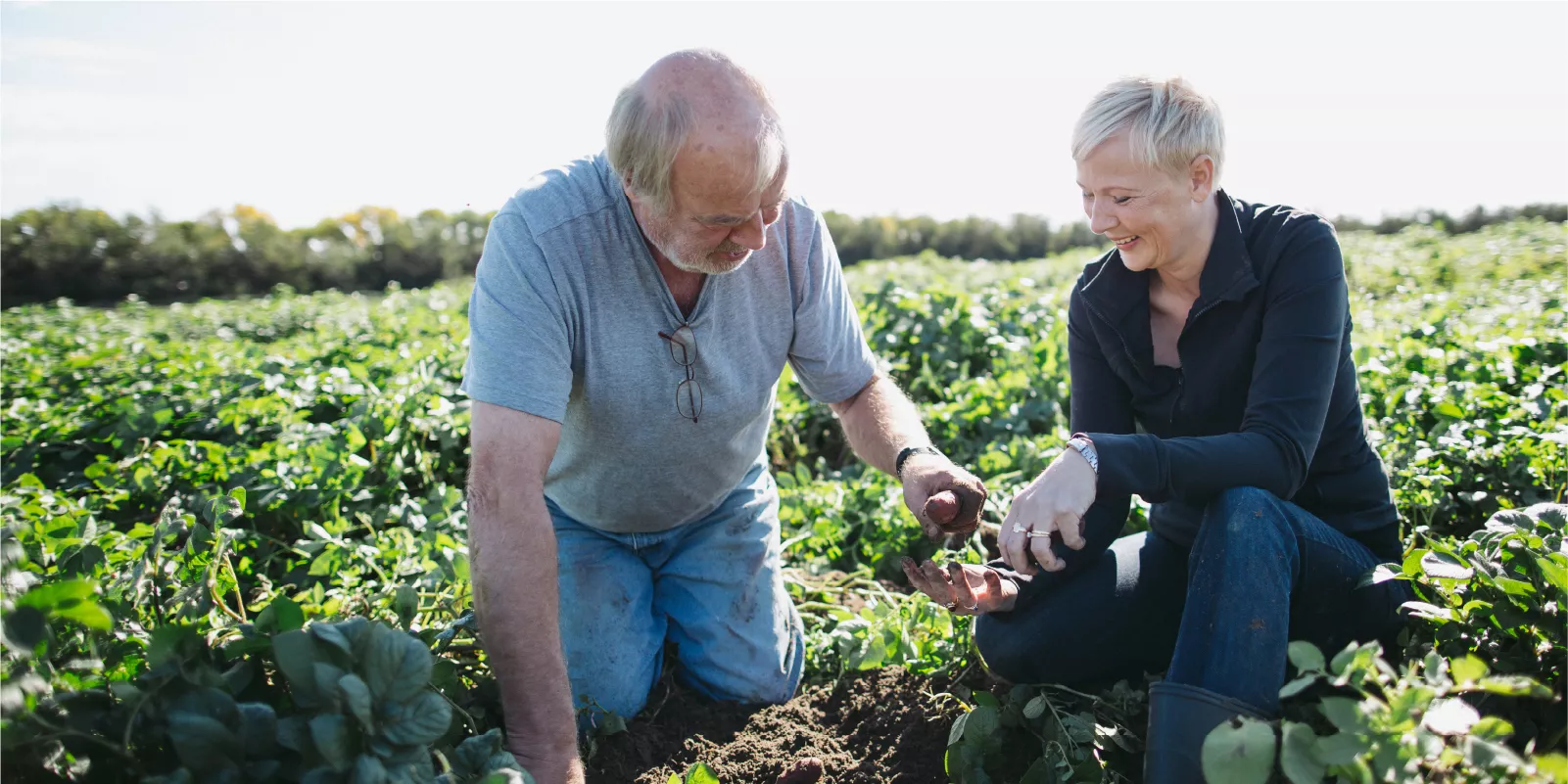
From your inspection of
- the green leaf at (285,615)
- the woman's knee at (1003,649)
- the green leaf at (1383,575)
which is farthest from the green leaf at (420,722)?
the green leaf at (1383,575)

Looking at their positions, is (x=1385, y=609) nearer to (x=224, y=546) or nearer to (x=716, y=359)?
(x=716, y=359)

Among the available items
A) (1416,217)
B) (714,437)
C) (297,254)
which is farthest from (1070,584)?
(1416,217)

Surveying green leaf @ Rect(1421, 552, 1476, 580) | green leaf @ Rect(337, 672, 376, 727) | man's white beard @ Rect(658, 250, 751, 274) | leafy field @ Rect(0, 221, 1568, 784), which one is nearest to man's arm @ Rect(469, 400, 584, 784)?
leafy field @ Rect(0, 221, 1568, 784)

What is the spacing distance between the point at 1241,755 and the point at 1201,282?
102 centimetres

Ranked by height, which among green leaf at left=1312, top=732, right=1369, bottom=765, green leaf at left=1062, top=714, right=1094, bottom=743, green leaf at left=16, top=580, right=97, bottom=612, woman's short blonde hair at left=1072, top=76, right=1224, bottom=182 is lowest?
green leaf at left=1062, top=714, right=1094, bottom=743

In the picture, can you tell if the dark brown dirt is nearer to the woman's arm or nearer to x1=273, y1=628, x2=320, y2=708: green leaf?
the woman's arm

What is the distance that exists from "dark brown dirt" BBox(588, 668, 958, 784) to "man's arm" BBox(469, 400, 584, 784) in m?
0.45

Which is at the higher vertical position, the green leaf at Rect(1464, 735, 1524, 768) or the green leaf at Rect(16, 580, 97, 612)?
the green leaf at Rect(16, 580, 97, 612)

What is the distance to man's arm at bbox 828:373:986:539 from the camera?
2115 mm

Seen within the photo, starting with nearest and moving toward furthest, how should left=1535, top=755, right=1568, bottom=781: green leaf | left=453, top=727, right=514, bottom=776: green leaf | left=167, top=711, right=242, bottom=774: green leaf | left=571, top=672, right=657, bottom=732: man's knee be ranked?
left=1535, top=755, right=1568, bottom=781: green leaf < left=167, top=711, right=242, bottom=774: green leaf < left=453, top=727, right=514, bottom=776: green leaf < left=571, top=672, right=657, bottom=732: man's knee

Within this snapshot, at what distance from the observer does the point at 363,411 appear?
12.5ft

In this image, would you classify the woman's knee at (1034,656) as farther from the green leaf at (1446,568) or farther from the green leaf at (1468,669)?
the green leaf at (1468,669)

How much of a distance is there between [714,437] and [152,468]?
2037mm

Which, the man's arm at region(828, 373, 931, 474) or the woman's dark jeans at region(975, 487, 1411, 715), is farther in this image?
the man's arm at region(828, 373, 931, 474)
